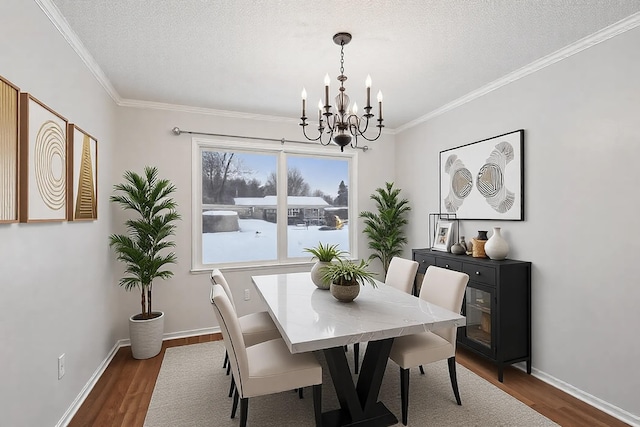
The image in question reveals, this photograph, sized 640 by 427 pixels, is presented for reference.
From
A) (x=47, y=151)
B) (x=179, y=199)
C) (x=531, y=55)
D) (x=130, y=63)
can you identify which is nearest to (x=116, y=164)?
(x=179, y=199)

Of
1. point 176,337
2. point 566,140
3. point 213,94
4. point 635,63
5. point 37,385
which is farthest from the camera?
point 176,337

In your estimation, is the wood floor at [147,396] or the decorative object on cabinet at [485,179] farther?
the decorative object on cabinet at [485,179]

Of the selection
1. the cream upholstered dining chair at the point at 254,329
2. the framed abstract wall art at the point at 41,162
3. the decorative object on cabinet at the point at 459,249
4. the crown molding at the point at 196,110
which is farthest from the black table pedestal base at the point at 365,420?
the crown molding at the point at 196,110

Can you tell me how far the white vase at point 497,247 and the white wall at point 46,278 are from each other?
325cm

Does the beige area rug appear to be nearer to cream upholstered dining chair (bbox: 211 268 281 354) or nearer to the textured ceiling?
cream upholstered dining chair (bbox: 211 268 281 354)

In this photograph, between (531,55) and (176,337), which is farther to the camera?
(176,337)

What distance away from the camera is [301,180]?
4336 mm

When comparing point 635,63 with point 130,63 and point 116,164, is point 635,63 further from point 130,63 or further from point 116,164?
point 116,164

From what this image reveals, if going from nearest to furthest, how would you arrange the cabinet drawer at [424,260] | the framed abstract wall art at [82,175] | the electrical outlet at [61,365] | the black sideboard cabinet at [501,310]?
the electrical outlet at [61,365], the framed abstract wall art at [82,175], the black sideboard cabinet at [501,310], the cabinet drawer at [424,260]

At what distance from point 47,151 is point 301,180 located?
279cm

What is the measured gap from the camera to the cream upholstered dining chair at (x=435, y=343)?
6.89ft

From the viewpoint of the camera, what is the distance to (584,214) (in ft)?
7.83

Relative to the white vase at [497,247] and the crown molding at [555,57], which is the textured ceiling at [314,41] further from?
the white vase at [497,247]

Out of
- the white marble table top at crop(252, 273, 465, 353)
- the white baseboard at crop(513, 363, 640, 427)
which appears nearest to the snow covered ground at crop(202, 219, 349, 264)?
the white marble table top at crop(252, 273, 465, 353)
